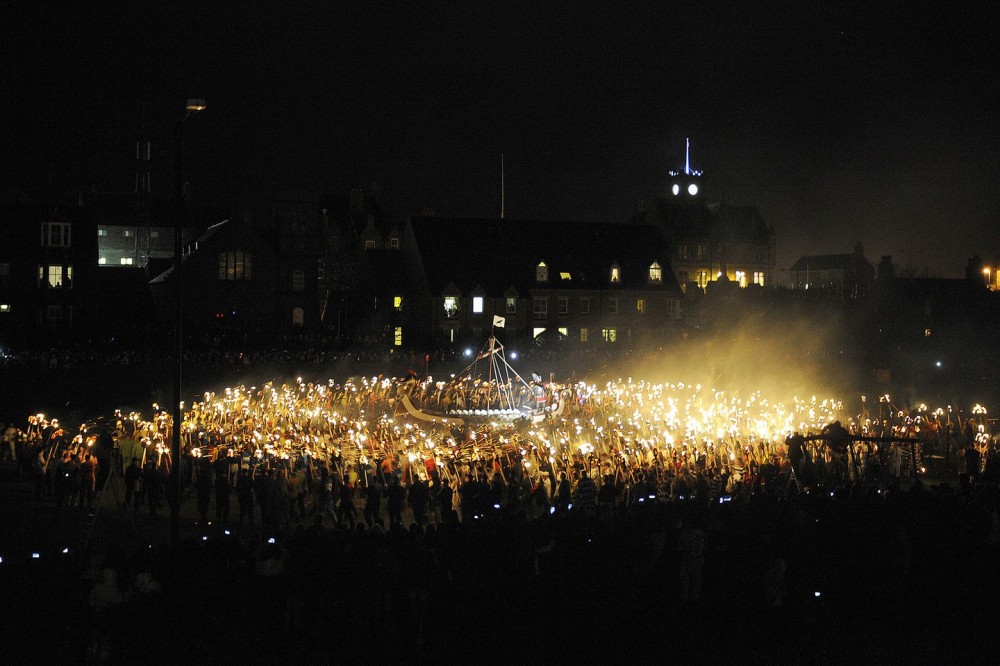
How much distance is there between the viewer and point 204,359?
1507 inches

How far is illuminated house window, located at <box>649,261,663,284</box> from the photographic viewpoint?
6425 cm

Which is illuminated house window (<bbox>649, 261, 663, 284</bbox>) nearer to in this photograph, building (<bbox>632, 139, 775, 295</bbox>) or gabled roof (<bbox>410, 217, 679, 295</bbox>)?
gabled roof (<bbox>410, 217, 679, 295</bbox>)

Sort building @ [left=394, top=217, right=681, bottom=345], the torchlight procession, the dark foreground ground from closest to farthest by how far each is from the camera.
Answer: the dark foreground ground
the torchlight procession
building @ [left=394, top=217, right=681, bottom=345]

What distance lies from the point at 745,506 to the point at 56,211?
45087 millimetres

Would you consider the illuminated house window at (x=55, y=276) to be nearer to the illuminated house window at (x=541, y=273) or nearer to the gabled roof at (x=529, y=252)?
the gabled roof at (x=529, y=252)

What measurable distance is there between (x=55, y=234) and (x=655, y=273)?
37.5m

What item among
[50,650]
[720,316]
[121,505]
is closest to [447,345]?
[720,316]

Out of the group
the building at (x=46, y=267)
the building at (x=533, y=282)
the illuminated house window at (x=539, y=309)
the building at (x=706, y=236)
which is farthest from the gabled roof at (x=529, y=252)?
the building at (x=46, y=267)

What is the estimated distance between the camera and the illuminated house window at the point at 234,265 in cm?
5469

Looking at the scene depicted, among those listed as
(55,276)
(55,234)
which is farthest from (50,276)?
(55,234)

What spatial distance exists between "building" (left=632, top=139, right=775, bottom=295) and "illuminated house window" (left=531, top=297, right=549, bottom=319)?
17151mm

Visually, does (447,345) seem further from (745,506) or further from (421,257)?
(745,506)

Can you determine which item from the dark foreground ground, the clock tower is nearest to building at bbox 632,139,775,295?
the clock tower

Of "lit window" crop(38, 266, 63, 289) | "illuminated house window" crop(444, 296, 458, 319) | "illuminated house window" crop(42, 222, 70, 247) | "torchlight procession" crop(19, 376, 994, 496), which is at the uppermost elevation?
"illuminated house window" crop(42, 222, 70, 247)
